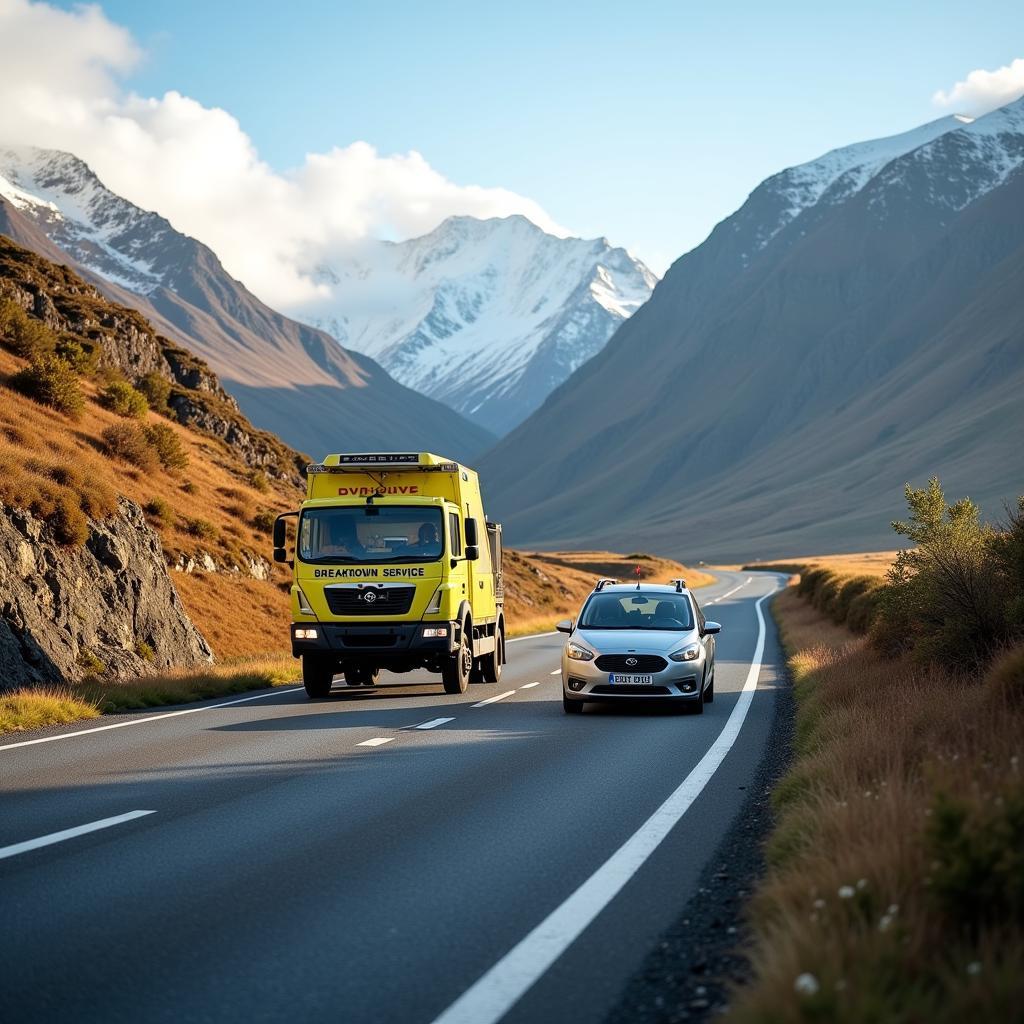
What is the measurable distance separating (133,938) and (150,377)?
4237 centimetres

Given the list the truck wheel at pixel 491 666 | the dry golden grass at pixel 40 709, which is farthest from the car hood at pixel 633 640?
the dry golden grass at pixel 40 709

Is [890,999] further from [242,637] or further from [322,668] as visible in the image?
[242,637]

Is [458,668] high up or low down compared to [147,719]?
up

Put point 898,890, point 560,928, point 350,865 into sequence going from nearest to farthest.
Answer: point 898,890, point 560,928, point 350,865

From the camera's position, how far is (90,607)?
21.0 meters

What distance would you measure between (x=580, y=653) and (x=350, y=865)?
908 centimetres

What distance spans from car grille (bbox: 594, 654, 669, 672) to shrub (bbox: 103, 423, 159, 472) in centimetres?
2228

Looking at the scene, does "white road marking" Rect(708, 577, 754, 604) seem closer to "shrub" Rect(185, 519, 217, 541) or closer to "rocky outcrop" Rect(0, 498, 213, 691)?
"shrub" Rect(185, 519, 217, 541)

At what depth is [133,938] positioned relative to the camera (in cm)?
603

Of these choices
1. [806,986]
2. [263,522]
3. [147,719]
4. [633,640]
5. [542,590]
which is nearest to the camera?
[806,986]

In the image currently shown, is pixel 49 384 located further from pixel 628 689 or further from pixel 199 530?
pixel 628 689

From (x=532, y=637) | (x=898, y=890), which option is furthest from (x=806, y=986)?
(x=532, y=637)

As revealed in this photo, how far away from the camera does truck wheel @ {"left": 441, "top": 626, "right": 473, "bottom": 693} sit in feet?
63.6

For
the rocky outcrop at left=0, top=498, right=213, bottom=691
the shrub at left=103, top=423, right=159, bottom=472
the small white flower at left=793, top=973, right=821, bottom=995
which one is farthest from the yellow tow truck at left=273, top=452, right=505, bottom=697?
the shrub at left=103, top=423, right=159, bottom=472
